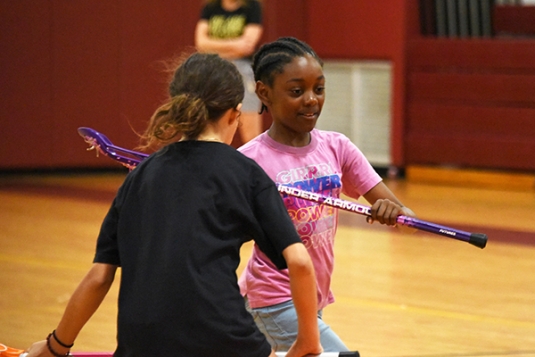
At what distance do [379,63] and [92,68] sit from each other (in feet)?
9.62

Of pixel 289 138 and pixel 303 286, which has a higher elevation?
pixel 289 138

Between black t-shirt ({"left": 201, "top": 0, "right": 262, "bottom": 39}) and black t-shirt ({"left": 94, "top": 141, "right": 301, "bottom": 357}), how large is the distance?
5924mm

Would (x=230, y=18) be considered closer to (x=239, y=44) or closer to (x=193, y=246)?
(x=239, y=44)

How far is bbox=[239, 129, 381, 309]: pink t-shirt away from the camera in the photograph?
281 centimetres

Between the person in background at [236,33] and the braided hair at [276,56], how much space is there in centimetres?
492

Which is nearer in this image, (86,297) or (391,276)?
(86,297)

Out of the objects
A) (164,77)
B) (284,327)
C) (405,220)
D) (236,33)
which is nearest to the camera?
(405,220)

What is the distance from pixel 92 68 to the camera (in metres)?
9.73

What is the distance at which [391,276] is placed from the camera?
5.49m

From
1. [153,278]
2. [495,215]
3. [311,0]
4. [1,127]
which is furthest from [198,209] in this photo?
[311,0]

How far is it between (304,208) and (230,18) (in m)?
5.47

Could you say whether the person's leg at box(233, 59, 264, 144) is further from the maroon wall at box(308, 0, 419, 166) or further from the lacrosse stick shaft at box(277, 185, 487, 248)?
the lacrosse stick shaft at box(277, 185, 487, 248)

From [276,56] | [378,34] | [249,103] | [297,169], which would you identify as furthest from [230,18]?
[297,169]

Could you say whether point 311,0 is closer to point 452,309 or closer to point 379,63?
point 379,63
